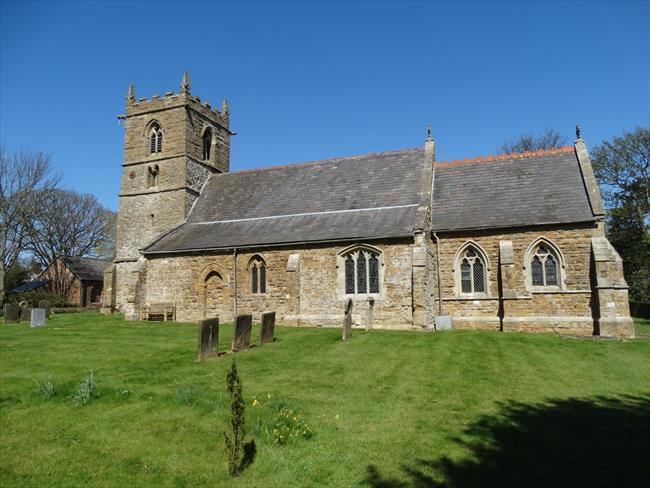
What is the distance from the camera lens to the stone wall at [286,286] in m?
19.6

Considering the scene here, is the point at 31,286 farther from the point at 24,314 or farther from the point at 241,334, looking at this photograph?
the point at 241,334

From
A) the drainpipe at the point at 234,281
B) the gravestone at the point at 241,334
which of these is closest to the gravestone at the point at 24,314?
the drainpipe at the point at 234,281

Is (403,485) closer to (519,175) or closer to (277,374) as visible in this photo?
(277,374)

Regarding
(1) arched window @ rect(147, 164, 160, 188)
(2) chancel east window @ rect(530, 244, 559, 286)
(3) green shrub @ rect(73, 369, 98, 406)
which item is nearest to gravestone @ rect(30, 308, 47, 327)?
(1) arched window @ rect(147, 164, 160, 188)

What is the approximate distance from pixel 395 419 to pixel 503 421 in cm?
175

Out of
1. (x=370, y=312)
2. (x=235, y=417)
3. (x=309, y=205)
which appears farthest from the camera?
(x=309, y=205)

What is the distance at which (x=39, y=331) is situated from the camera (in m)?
17.9

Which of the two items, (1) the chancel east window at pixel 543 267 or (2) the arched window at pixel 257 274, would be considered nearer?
(1) the chancel east window at pixel 543 267

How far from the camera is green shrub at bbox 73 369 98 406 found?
897 centimetres

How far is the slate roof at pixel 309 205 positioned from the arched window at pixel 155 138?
13.6ft

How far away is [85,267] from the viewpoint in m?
47.8

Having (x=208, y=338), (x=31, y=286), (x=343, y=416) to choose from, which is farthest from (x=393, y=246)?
(x=31, y=286)

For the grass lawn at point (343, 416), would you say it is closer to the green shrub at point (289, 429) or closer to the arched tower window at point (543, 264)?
the green shrub at point (289, 429)

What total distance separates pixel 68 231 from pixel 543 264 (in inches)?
1913
